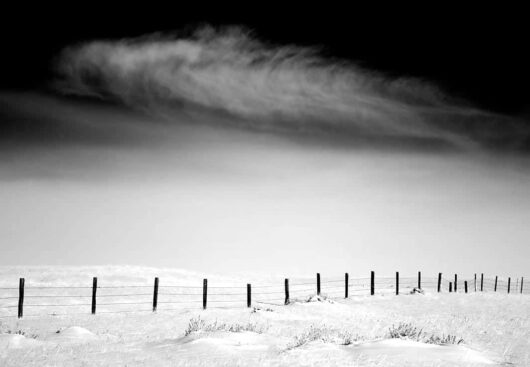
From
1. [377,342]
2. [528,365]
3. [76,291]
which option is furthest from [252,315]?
[76,291]

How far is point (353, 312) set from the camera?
21.5 m

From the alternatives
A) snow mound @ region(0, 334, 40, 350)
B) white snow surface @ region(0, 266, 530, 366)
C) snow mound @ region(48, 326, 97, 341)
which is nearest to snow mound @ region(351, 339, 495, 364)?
white snow surface @ region(0, 266, 530, 366)

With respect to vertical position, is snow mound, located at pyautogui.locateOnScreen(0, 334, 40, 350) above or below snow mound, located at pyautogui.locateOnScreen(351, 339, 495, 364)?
below

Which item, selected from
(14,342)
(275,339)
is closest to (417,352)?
(275,339)

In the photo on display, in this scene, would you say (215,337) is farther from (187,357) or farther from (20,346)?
(20,346)

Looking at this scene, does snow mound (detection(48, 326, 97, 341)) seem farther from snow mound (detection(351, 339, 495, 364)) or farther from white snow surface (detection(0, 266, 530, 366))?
snow mound (detection(351, 339, 495, 364))

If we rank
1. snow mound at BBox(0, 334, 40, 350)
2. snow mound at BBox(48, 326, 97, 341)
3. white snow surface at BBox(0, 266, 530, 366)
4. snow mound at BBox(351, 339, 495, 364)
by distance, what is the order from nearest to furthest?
snow mound at BBox(351, 339, 495, 364) < white snow surface at BBox(0, 266, 530, 366) < snow mound at BBox(0, 334, 40, 350) < snow mound at BBox(48, 326, 97, 341)

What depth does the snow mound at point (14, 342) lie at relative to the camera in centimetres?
989

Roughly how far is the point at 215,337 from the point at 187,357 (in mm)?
1598

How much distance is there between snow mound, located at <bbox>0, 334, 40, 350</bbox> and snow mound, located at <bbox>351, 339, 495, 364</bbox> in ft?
22.5

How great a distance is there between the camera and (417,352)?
7824 millimetres

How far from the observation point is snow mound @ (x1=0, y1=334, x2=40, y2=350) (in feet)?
32.4

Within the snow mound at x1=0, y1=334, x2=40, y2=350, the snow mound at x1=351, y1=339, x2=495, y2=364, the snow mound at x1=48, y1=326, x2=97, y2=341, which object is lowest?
the snow mound at x1=48, y1=326, x2=97, y2=341

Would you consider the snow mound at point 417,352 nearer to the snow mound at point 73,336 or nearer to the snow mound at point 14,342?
the snow mound at point 73,336
